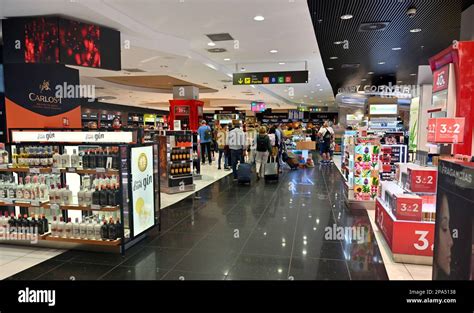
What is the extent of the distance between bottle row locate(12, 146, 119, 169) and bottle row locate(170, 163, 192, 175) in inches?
130

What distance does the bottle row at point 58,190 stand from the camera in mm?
4031

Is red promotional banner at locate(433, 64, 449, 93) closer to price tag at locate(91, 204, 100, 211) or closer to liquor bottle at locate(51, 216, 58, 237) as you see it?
price tag at locate(91, 204, 100, 211)

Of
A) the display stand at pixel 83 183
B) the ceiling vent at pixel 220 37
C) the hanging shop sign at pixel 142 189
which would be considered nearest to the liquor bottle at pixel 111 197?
the display stand at pixel 83 183

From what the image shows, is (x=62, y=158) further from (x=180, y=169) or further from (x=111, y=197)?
(x=180, y=169)

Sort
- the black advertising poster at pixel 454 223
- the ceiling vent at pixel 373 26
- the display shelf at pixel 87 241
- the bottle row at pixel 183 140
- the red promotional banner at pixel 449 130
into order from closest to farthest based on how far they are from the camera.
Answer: the black advertising poster at pixel 454 223 < the red promotional banner at pixel 449 130 < the display shelf at pixel 87 241 < the ceiling vent at pixel 373 26 < the bottle row at pixel 183 140

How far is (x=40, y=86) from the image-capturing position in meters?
5.97

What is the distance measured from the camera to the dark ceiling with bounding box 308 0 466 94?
4.65 metres

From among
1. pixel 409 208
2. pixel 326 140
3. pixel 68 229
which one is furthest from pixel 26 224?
pixel 326 140

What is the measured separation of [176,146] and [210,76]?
→ 12.9ft

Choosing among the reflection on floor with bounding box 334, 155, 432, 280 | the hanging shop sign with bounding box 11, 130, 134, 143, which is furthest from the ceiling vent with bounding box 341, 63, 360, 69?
the hanging shop sign with bounding box 11, 130, 134, 143

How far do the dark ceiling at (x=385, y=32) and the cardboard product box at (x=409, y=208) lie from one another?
8.89 ft

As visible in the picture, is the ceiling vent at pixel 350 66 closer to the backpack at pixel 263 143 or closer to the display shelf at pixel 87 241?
the backpack at pixel 263 143

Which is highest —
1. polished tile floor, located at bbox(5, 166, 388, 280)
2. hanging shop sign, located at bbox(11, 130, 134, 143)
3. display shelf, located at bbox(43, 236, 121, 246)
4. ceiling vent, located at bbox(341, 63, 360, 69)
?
ceiling vent, located at bbox(341, 63, 360, 69)
